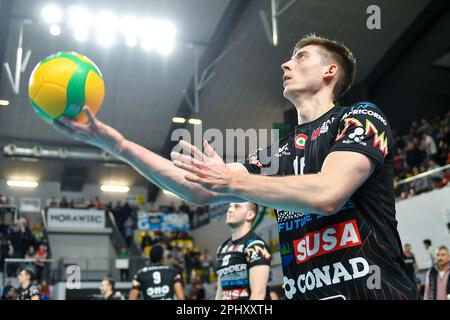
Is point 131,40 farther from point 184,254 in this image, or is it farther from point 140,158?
point 140,158

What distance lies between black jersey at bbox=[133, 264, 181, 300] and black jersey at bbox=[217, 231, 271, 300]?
165 centimetres

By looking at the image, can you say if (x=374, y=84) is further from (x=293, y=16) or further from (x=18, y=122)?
(x=18, y=122)

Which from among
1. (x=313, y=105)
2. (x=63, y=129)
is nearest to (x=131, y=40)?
(x=313, y=105)

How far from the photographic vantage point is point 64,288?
16.8 m

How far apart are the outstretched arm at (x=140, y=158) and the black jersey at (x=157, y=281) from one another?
4.73 m

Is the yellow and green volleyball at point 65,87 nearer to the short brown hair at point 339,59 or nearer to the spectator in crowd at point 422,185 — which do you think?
the short brown hair at point 339,59

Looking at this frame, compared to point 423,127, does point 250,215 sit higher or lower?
lower

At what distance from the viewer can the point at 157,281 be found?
713cm

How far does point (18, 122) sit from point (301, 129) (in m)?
21.7

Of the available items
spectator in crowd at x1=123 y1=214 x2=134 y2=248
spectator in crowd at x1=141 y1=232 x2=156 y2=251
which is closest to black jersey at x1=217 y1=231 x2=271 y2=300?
spectator in crowd at x1=141 y1=232 x2=156 y2=251

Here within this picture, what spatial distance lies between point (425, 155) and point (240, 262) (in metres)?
13.0

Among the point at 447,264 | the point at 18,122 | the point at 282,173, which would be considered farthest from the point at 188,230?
the point at 282,173

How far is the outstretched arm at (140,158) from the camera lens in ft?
7.69

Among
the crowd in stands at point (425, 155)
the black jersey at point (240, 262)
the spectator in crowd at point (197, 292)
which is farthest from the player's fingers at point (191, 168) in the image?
the spectator in crowd at point (197, 292)
